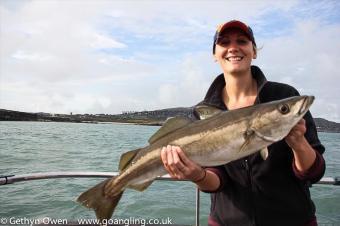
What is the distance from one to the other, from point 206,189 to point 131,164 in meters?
0.74

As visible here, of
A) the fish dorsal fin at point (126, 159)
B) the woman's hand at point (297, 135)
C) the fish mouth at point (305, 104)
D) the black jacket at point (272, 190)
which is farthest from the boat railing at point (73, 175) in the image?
the fish mouth at point (305, 104)

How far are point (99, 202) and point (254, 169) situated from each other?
1.42 metres

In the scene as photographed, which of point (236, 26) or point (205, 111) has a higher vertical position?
Answer: point (236, 26)

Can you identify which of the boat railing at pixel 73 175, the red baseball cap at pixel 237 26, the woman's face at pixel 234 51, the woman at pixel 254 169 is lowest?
the boat railing at pixel 73 175

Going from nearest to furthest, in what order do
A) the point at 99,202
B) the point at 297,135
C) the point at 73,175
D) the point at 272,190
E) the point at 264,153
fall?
the point at 297,135
the point at 264,153
the point at 272,190
the point at 99,202
the point at 73,175

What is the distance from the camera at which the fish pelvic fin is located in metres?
3.52

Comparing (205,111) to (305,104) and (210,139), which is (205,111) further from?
(305,104)

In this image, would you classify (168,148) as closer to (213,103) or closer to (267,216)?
(213,103)

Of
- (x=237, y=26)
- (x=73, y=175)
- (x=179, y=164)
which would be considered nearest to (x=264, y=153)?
(x=179, y=164)

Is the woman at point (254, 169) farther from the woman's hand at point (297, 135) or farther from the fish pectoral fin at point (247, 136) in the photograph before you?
the fish pectoral fin at point (247, 136)

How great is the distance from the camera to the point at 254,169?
11.1 ft

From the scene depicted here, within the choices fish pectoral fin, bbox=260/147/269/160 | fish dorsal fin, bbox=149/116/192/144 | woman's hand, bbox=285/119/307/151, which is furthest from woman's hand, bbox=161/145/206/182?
woman's hand, bbox=285/119/307/151

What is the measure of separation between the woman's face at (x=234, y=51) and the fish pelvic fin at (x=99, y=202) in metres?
1.56

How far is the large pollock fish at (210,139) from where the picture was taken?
312 centimetres
